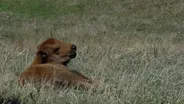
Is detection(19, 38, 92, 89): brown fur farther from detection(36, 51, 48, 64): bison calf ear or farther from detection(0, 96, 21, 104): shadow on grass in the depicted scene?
detection(0, 96, 21, 104): shadow on grass

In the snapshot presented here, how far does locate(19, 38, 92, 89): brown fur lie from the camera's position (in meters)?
5.78

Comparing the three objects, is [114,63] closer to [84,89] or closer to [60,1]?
[84,89]

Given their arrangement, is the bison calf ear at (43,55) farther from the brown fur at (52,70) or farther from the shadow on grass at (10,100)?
the shadow on grass at (10,100)

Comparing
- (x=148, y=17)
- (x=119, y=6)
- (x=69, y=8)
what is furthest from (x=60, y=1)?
(x=148, y=17)

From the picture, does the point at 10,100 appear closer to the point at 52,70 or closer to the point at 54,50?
the point at 52,70

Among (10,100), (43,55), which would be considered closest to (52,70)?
(43,55)

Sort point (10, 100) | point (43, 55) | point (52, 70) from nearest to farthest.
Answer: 1. point (10, 100)
2. point (52, 70)
3. point (43, 55)

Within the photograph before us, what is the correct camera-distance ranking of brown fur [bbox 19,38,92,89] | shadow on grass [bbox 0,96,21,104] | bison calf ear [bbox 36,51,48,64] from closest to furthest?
shadow on grass [bbox 0,96,21,104] → brown fur [bbox 19,38,92,89] → bison calf ear [bbox 36,51,48,64]

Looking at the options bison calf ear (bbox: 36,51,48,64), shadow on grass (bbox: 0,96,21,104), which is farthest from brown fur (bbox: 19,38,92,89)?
shadow on grass (bbox: 0,96,21,104)

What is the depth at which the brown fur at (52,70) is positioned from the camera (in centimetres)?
578

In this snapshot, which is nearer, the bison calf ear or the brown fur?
the brown fur

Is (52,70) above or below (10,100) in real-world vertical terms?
above

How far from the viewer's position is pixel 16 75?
654cm

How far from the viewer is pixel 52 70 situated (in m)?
5.89
